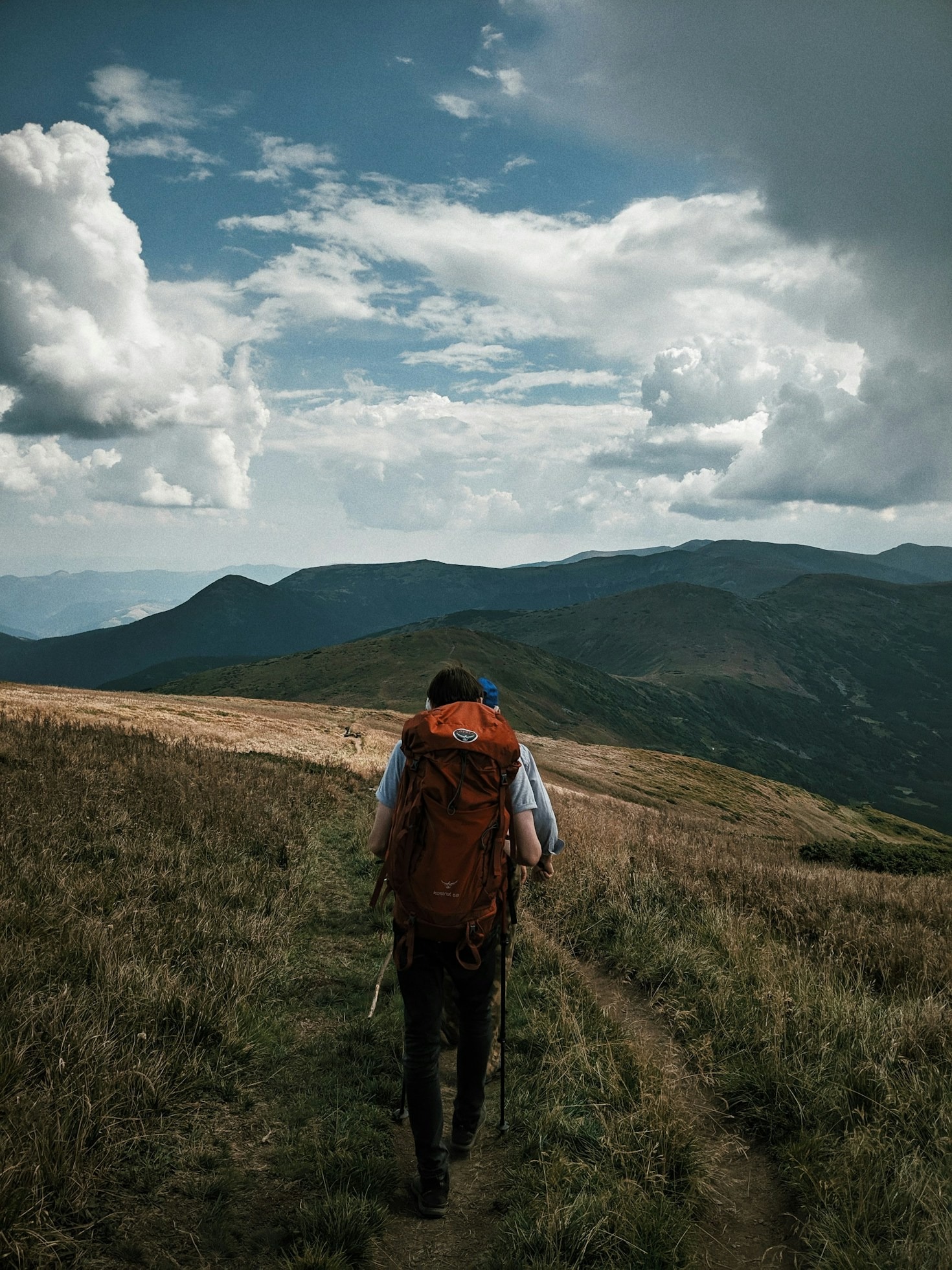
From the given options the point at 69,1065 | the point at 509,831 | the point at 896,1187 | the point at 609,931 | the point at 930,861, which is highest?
the point at 509,831

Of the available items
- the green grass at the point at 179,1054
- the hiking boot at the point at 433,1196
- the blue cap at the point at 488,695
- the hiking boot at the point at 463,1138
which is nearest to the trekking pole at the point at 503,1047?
the hiking boot at the point at 463,1138

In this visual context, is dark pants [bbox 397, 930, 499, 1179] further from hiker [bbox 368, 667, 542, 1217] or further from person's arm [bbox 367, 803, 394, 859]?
person's arm [bbox 367, 803, 394, 859]

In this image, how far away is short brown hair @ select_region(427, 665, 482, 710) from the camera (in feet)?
12.9

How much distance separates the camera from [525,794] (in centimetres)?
389

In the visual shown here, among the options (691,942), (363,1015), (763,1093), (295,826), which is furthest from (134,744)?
(763,1093)

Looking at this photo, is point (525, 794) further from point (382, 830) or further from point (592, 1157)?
point (592, 1157)

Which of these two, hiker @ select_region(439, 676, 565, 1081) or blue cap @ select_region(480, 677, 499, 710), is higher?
blue cap @ select_region(480, 677, 499, 710)

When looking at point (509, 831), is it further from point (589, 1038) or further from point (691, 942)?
point (691, 942)

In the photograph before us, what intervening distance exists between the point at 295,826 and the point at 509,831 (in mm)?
7441

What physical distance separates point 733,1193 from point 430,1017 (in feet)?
6.37

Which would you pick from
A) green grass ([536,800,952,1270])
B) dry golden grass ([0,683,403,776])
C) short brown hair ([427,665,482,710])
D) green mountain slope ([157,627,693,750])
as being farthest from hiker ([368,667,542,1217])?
green mountain slope ([157,627,693,750])

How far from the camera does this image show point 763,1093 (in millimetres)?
4406

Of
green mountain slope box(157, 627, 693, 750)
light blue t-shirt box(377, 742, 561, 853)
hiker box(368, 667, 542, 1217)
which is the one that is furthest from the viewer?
green mountain slope box(157, 627, 693, 750)

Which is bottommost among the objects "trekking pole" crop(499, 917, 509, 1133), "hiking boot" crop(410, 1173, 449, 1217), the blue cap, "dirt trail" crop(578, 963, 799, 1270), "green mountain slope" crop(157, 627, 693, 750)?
"green mountain slope" crop(157, 627, 693, 750)
